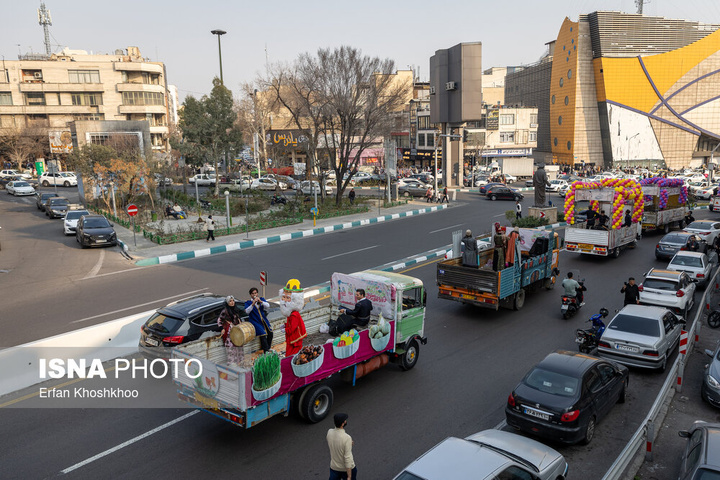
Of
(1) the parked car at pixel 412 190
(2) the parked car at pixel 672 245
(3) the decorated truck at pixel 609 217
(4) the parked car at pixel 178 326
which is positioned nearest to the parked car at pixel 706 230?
(2) the parked car at pixel 672 245

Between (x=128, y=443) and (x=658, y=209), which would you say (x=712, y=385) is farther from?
(x=658, y=209)

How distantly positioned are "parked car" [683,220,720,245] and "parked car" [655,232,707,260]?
132cm

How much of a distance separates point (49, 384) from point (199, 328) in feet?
10.6

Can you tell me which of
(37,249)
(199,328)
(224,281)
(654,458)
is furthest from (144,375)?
(37,249)

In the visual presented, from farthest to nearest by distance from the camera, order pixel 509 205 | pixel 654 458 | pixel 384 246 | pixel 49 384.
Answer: pixel 509 205, pixel 384 246, pixel 49 384, pixel 654 458

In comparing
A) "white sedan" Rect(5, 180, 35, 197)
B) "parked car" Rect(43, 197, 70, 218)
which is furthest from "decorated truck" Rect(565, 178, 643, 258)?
"white sedan" Rect(5, 180, 35, 197)

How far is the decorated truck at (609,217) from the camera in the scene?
21062 millimetres

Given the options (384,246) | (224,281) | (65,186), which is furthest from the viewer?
(65,186)

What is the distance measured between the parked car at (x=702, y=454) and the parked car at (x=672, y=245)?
51.7 feet

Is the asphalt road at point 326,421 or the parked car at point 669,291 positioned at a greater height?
the parked car at point 669,291

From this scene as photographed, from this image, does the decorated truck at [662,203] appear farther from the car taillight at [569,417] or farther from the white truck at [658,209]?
the car taillight at [569,417]

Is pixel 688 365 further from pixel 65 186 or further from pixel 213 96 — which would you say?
pixel 65 186

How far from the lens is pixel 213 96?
44219 millimetres

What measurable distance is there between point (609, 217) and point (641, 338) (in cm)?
1291
